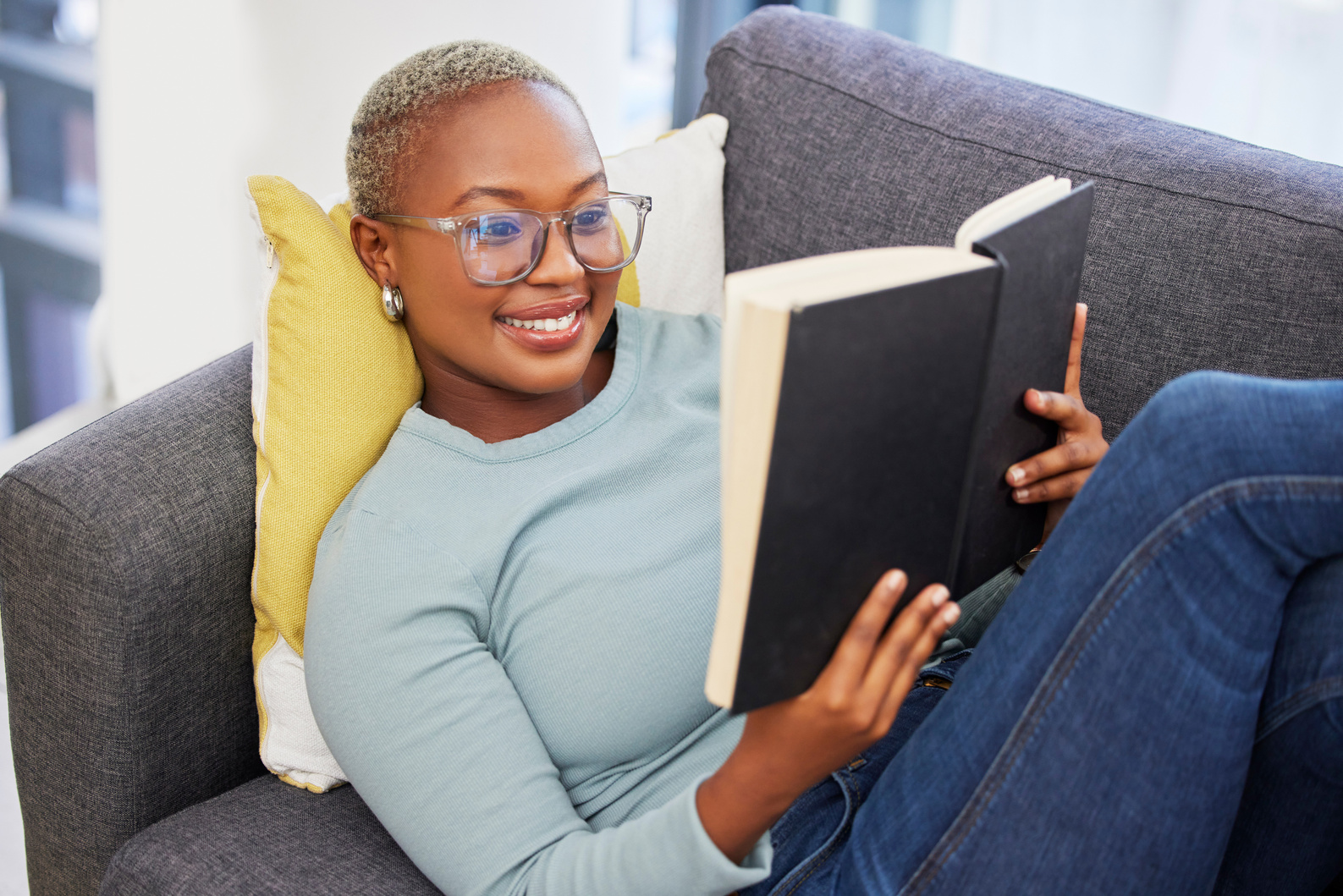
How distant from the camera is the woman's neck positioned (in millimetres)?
1048

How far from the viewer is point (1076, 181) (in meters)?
1.21

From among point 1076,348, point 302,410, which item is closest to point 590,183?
point 302,410

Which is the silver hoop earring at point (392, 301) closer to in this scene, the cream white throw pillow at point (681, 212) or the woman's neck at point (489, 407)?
the woman's neck at point (489, 407)

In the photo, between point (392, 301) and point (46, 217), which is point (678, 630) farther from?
point (46, 217)

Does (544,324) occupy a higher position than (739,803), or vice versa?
(544,324)

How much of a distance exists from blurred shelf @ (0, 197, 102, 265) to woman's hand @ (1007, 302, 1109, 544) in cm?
202

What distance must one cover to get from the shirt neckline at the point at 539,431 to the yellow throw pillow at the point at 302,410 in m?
0.06

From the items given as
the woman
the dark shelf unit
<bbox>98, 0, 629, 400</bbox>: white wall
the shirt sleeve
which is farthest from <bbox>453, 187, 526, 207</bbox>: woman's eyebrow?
the dark shelf unit

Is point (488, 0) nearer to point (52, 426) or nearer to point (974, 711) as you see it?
point (52, 426)

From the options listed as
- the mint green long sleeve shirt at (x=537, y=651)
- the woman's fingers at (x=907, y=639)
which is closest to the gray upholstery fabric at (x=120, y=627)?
the mint green long sleeve shirt at (x=537, y=651)

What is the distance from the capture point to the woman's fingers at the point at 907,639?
701 mm

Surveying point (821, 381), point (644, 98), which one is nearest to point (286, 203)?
point (821, 381)

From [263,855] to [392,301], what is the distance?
50cm

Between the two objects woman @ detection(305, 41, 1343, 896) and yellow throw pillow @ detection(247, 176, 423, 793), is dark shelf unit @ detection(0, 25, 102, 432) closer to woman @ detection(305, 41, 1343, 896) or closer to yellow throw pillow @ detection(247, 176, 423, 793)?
yellow throw pillow @ detection(247, 176, 423, 793)
